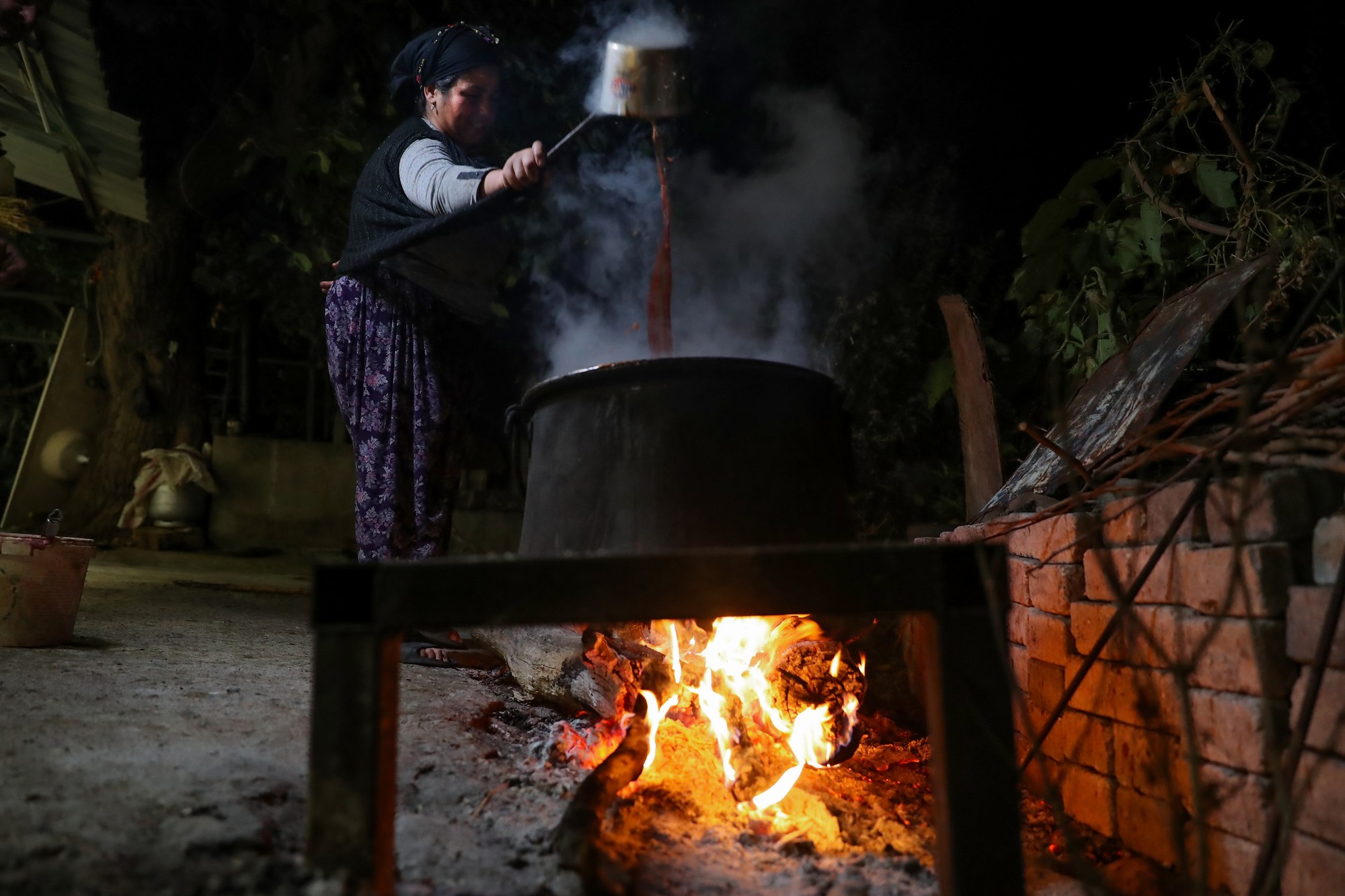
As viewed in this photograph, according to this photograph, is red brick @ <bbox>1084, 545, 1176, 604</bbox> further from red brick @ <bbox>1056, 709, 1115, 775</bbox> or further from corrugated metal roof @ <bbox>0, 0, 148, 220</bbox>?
corrugated metal roof @ <bbox>0, 0, 148, 220</bbox>

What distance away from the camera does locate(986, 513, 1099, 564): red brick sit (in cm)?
218

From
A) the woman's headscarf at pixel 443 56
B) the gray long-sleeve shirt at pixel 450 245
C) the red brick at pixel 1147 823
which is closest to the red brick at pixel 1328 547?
the red brick at pixel 1147 823

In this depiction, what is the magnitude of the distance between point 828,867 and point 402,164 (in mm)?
2775

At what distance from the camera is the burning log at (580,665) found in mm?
2447

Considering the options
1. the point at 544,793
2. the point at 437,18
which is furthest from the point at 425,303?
the point at 437,18

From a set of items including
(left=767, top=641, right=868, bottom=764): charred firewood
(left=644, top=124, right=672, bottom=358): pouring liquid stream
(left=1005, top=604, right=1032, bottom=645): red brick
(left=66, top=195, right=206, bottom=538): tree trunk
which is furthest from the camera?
(left=66, top=195, right=206, bottom=538): tree trunk

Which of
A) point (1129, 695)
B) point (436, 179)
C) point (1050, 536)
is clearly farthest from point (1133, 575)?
point (436, 179)

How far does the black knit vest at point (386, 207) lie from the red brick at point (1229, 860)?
294 centimetres

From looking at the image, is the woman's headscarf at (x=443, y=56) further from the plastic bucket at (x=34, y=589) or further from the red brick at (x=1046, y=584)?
the red brick at (x=1046, y=584)

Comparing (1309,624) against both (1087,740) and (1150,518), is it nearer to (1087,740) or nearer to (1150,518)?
(1150,518)

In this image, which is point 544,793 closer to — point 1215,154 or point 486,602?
point 486,602

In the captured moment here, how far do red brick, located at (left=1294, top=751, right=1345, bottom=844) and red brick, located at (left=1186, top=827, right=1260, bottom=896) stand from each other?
0.12 m

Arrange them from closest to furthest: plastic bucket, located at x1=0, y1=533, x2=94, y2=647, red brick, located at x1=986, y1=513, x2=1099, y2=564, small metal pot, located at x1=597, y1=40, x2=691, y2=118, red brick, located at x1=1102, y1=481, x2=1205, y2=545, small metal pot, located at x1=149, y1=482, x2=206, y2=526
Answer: red brick, located at x1=1102, y1=481, x2=1205, y2=545 → red brick, located at x1=986, y1=513, x2=1099, y2=564 → plastic bucket, located at x1=0, y1=533, x2=94, y2=647 → small metal pot, located at x1=597, y1=40, x2=691, y2=118 → small metal pot, located at x1=149, y1=482, x2=206, y2=526

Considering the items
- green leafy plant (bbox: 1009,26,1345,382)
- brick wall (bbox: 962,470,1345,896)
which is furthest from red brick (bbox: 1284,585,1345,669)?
green leafy plant (bbox: 1009,26,1345,382)
